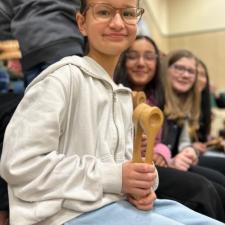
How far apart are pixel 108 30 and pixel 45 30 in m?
0.28

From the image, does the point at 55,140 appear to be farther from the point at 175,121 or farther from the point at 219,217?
the point at 175,121

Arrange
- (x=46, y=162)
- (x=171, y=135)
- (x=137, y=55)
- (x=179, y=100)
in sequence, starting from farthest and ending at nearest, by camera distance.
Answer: (x=179, y=100) < (x=171, y=135) < (x=137, y=55) < (x=46, y=162)

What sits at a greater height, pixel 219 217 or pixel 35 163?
pixel 35 163

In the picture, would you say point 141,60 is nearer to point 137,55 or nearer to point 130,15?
point 137,55

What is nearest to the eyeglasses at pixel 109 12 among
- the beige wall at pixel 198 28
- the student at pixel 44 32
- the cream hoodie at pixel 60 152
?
the cream hoodie at pixel 60 152

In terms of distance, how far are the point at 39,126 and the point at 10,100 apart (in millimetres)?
279

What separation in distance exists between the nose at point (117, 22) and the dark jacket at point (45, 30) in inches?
9.5

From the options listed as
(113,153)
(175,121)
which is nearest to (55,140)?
(113,153)

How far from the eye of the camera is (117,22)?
2.56 ft

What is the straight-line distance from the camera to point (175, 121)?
1.65 m

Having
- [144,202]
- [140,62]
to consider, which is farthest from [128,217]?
[140,62]

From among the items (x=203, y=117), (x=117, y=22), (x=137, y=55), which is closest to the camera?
(x=117, y=22)

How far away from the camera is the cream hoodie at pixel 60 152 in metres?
0.67

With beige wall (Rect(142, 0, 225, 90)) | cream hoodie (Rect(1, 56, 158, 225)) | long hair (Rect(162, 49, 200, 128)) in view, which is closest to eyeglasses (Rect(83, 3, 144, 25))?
cream hoodie (Rect(1, 56, 158, 225))
